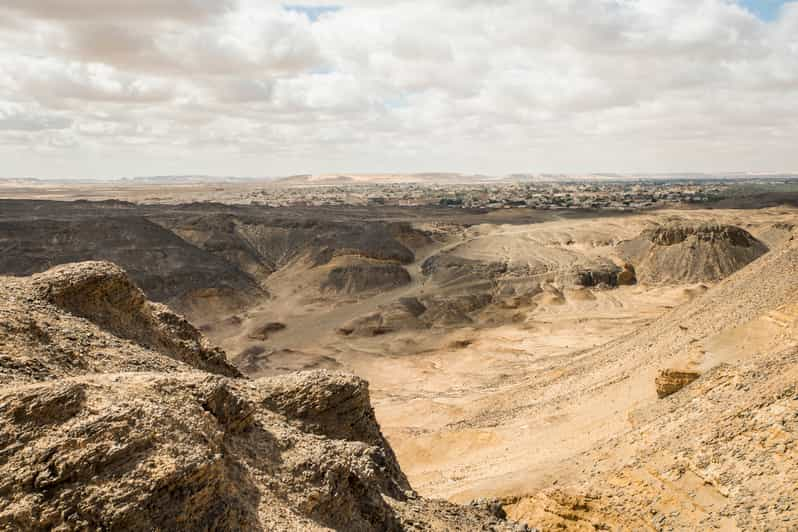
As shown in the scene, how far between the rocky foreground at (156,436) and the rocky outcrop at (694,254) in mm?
50663

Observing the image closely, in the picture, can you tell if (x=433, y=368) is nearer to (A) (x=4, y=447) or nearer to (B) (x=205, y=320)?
(B) (x=205, y=320)

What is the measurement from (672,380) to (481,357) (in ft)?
68.8

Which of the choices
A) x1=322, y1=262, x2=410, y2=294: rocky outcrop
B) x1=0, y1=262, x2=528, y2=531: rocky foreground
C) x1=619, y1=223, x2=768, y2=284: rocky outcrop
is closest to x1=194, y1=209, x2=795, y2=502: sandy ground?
x1=322, y1=262, x2=410, y2=294: rocky outcrop

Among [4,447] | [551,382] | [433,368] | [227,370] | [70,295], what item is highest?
[70,295]

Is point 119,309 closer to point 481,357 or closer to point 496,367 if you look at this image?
point 496,367

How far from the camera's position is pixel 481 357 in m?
38.4

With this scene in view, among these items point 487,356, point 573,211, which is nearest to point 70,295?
point 487,356

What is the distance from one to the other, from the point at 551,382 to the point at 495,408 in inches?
113

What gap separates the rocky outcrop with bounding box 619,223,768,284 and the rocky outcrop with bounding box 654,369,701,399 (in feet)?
136

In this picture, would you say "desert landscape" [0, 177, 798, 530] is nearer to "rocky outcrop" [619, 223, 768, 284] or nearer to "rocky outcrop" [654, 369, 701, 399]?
"rocky outcrop" [654, 369, 701, 399]

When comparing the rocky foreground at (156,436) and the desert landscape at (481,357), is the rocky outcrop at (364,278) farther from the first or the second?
the rocky foreground at (156,436)

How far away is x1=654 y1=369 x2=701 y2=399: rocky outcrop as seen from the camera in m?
17.5

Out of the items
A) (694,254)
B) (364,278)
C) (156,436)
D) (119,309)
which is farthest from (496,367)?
(694,254)

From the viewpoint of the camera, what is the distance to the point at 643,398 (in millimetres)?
19297
